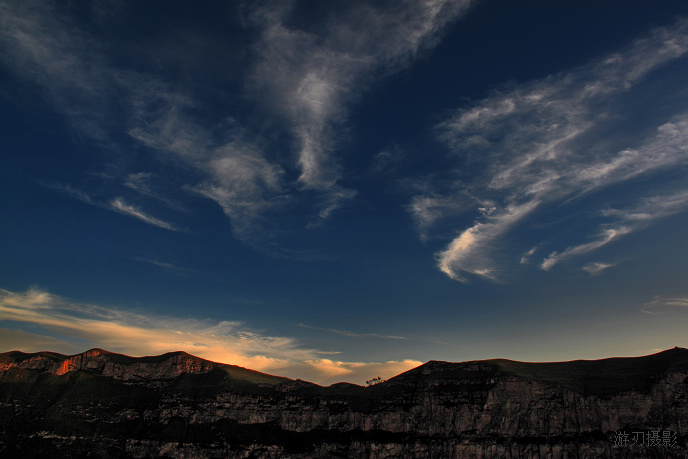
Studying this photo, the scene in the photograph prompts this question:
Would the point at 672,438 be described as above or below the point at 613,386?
below

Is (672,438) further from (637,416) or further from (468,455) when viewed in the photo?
(468,455)

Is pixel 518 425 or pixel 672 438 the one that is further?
pixel 518 425

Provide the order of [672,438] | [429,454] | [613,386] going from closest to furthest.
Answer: [672,438] < [613,386] < [429,454]

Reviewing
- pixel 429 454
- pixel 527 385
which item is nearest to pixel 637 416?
pixel 527 385

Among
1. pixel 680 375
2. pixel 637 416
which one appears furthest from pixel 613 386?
pixel 680 375

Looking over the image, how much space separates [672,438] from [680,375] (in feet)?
93.7

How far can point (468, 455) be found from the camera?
625 feet

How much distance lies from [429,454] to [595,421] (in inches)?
3221

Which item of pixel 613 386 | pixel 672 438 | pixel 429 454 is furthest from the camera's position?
pixel 429 454

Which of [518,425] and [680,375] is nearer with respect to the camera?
[680,375]

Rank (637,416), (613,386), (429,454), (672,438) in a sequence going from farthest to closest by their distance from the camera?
(429,454), (613,386), (637,416), (672,438)

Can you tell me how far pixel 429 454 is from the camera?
200 m

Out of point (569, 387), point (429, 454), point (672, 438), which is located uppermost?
point (569, 387)

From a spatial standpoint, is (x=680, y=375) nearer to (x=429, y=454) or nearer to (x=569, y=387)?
(x=569, y=387)
